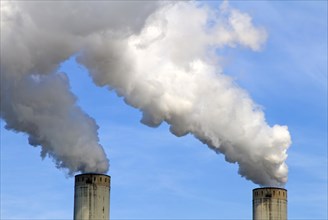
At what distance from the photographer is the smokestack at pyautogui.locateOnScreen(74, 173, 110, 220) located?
48875 mm

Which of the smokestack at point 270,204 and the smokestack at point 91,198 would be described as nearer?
the smokestack at point 91,198

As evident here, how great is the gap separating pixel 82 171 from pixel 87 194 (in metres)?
2.50

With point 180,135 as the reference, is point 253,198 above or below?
below

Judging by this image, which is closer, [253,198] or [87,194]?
[87,194]

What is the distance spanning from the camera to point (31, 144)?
5134cm

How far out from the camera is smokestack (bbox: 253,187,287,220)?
51.3 metres

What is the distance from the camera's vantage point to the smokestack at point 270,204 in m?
51.3

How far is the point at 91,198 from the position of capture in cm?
4909

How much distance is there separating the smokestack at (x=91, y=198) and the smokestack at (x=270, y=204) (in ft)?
34.6

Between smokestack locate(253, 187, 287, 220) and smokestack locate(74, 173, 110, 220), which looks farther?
smokestack locate(253, 187, 287, 220)

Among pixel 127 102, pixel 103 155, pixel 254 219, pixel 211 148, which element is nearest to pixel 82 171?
pixel 103 155

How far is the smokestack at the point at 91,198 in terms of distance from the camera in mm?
48875

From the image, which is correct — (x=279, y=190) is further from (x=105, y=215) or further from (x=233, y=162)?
(x=105, y=215)

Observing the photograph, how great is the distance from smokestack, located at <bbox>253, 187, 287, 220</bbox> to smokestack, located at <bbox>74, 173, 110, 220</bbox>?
10.5 metres
